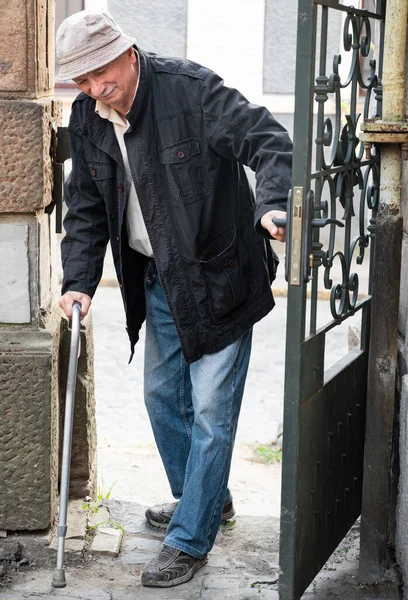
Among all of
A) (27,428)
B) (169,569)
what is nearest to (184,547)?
(169,569)

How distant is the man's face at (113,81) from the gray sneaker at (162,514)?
1.65 m

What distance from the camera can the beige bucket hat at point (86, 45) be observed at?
321cm

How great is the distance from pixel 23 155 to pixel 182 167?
562mm

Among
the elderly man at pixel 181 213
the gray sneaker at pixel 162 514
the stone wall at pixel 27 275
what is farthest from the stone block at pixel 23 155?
the gray sneaker at pixel 162 514

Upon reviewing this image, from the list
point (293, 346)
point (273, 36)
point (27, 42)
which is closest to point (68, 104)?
point (273, 36)

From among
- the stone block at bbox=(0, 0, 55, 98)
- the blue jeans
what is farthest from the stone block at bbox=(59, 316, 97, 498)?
the stone block at bbox=(0, 0, 55, 98)

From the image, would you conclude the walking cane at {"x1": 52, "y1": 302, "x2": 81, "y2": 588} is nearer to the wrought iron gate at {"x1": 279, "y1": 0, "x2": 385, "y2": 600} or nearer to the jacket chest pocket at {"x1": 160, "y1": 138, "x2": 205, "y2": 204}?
the jacket chest pocket at {"x1": 160, "y1": 138, "x2": 205, "y2": 204}

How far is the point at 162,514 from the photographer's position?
13.4 ft

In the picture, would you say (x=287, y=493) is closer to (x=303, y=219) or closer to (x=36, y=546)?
(x=303, y=219)

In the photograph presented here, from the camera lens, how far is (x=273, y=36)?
42.6 ft

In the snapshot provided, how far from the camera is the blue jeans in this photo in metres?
3.52

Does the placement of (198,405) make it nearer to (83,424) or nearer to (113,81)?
(83,424)

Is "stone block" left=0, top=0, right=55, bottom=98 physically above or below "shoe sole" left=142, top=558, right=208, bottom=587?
above

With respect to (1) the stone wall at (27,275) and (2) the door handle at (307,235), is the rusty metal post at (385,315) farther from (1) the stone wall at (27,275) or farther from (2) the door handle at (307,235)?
(1) the stone wall at (27,275)
